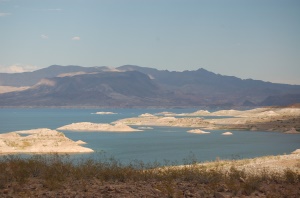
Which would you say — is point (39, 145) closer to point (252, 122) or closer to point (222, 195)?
point (222, 195)

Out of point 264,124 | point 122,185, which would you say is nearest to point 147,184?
point 122,185

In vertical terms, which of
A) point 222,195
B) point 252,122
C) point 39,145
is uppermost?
point 222,195

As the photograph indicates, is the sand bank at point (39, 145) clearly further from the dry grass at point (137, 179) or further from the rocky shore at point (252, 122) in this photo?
the rocky shore at point (252, 122)

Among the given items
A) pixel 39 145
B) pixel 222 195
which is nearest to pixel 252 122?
pixel 39 145

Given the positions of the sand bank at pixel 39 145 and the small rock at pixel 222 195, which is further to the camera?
the sand bank at pixel 39 145

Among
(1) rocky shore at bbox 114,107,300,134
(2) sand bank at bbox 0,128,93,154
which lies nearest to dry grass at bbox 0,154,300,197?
(2) sand bank at bbox 0,128,93,154

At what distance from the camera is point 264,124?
11781cm

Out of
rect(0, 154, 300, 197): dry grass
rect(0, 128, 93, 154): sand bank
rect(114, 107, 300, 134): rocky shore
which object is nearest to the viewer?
rect(0, 154, 300, 197): dry grass

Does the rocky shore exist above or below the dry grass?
below

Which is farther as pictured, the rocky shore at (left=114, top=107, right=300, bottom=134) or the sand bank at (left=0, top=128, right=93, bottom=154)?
the rocky shore at (left=114, top=107, right=300, bottom=134)

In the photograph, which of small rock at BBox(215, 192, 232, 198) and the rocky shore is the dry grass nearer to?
small rock at BBox(215, 192, 232, 198)

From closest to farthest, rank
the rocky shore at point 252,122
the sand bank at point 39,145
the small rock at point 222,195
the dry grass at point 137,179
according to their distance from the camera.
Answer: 1. the small rock at point 222,195
2. the dry grass at point 137,179
3. the sand bank at point 39,145
4. the rocky shore at point 252,122

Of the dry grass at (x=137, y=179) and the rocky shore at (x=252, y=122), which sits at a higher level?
the dry grass at (x=137, y=179)

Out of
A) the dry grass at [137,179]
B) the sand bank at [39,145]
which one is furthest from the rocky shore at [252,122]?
the dry grass at [137,179]
